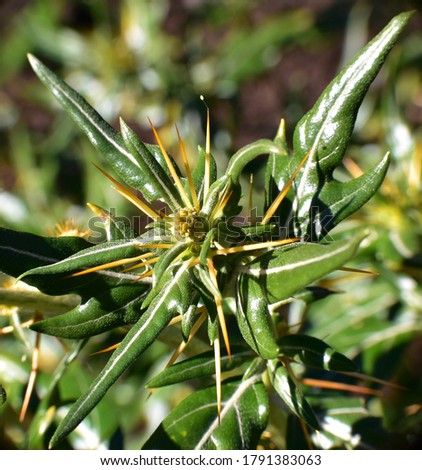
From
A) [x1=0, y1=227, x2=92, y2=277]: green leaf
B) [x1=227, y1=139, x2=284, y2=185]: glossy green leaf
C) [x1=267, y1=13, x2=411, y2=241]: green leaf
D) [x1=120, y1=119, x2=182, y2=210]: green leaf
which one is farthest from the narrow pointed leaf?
[x1=0, y1=227, x2=92, y2=277]: green leaf

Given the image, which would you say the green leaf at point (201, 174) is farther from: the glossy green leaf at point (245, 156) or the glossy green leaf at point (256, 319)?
the glossy green leaf at point (256, 319)

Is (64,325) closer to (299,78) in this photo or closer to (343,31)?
(343,31)

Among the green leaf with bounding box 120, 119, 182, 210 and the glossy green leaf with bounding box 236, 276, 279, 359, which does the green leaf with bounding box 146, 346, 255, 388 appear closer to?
the glossy green leaf with bounding box 236, 276, 279, 359

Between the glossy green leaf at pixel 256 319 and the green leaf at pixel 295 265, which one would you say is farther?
the glossy green leaf at pixel 256 319

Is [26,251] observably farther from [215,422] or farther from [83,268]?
[215,422]

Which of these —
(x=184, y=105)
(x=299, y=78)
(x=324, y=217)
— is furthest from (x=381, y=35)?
(x=299, y=78)

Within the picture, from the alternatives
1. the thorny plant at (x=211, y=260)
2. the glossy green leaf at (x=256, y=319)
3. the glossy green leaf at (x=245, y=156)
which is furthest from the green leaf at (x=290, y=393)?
the glossy green leaf at (x=245, y=156)
